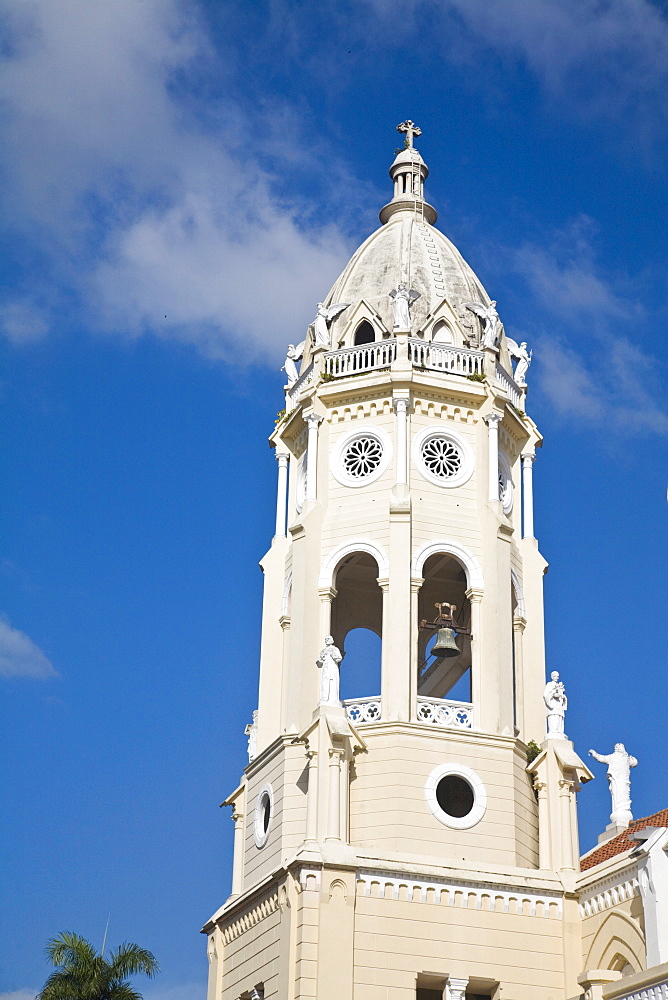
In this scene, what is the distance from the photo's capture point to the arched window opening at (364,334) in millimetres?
40000

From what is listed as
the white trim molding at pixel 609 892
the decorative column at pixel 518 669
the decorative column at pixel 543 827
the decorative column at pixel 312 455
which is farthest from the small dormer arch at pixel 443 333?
the white trim molding at pixel 609 892

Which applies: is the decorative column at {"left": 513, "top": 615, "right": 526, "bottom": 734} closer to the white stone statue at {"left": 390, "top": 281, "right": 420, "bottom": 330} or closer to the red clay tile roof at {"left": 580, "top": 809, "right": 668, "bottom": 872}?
the red clay tile roof at {"left": 580, "top": 809, "right": 668, "bottom": 872}

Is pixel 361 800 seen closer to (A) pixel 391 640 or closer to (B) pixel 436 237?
(A) pixel 391 640

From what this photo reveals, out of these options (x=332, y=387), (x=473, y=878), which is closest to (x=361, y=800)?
(x=473, y=878)

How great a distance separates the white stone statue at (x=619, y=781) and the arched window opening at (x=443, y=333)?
10.6m

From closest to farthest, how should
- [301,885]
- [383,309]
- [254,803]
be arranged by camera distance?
[301,885] → [254,803] → [383,309]

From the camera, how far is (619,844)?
3416 centimetres

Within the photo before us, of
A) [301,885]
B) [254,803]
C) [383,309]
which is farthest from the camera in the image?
[383,309]

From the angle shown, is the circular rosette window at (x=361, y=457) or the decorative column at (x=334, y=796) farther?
the circular rosette window at (x=361, y=457)

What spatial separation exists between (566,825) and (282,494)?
11.0 metres

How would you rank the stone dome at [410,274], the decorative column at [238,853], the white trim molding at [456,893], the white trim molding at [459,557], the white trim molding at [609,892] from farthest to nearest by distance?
the stone dome at [410,274] → the decorative column at [238,853] → the white trim molding at [459,557] → the white trim molding at [456,893] → the white trim molding at [609,892]

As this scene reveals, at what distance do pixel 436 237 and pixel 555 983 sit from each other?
757 inches

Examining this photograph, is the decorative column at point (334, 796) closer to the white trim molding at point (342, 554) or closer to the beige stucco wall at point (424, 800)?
the beige stucco wall at point (424, 800)

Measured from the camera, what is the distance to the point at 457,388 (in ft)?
125
